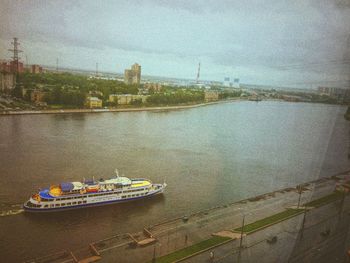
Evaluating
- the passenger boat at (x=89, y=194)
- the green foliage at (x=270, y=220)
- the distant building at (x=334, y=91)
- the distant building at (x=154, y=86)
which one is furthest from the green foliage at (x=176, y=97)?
the green foliage at (x=270, y=220)

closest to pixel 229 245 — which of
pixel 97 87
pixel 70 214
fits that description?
pixel 70 214

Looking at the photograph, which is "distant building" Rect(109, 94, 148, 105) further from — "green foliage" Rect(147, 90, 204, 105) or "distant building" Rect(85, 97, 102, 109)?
"distant building" Rect(85, 97, 102, 109)

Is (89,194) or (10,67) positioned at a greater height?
(10,67)

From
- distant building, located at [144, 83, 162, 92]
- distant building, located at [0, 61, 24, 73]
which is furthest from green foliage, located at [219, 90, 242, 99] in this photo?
distant building, located at [0, 61, 24, 73]

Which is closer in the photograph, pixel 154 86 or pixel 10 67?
pixel 10 67

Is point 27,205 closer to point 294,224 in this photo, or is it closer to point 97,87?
point 294,224

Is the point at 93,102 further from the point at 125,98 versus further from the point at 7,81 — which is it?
the point at 7,81

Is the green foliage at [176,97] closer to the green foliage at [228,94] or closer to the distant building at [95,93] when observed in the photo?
the green foliage at [228,94]

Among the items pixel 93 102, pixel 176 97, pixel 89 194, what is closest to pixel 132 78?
pixel 93 102
